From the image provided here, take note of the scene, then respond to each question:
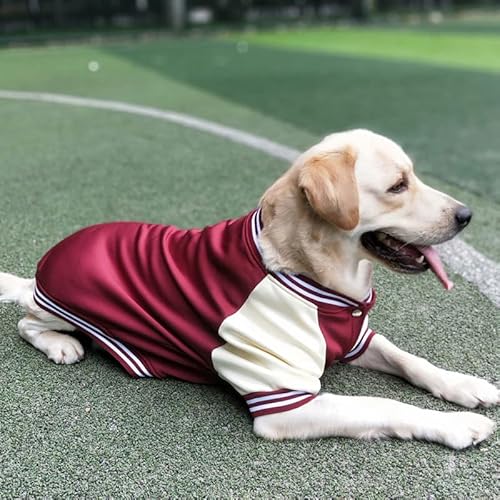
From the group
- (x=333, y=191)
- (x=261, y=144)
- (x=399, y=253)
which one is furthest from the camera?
(x=261, y=144)

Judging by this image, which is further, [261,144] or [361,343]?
[261,144]

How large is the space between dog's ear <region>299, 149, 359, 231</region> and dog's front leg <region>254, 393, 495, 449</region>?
630mm

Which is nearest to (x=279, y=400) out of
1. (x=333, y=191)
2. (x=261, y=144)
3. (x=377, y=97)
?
(x=333, y=191)

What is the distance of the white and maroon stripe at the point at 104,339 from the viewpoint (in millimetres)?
2697

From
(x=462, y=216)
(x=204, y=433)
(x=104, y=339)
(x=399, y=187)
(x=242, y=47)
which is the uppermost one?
(x=399, y=187)

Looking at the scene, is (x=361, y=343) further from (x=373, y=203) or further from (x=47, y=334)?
(x=47, y=334)

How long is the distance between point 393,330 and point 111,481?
1.50 meters

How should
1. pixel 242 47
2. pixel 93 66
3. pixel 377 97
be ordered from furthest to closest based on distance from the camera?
pixel 242 47
pixel 93 66
pixel 377 97

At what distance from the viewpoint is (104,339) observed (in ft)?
8.95

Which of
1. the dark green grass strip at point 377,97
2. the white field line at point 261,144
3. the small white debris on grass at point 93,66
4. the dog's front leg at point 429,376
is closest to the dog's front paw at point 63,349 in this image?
the dog's front leg at point 429,376

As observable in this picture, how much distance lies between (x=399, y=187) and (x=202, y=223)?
2103 mm

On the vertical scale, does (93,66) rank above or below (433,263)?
below

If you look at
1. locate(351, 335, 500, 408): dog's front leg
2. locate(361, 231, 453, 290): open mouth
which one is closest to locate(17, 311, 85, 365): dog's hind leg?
locate(351, 335, 500, 408): dog's front leg

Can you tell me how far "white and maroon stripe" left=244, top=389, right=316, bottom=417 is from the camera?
7.57ft
